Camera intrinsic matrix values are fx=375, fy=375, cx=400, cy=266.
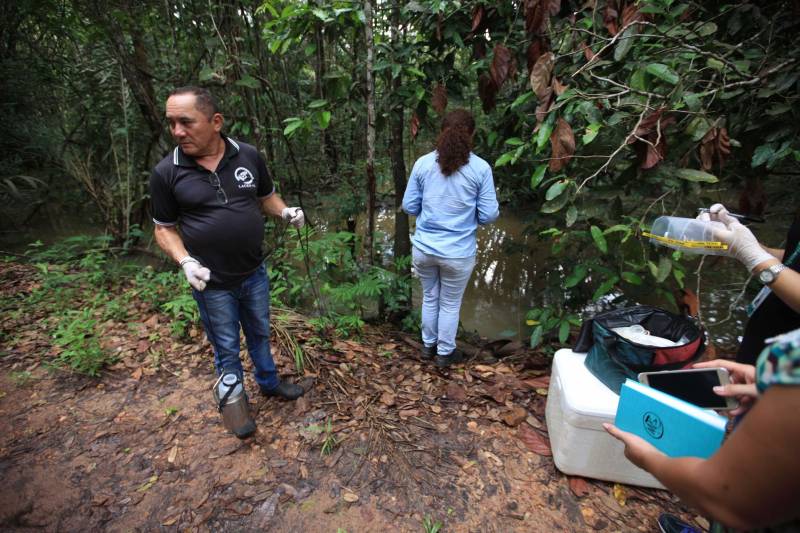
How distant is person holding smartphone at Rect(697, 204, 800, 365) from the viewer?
1.33m

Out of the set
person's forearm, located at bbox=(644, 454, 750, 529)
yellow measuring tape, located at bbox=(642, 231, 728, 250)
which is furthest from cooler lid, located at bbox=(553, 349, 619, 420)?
person's forearm, located at bbox=(644, 454, 750, 529)

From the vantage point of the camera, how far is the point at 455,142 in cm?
263

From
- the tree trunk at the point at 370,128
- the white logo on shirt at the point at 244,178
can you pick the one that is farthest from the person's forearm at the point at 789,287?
the tree trunk at the point at 370,128

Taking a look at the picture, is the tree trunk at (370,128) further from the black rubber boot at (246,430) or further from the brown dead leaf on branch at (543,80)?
the black rubber boot at (246,430)

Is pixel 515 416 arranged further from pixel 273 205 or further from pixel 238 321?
pixel 273 205

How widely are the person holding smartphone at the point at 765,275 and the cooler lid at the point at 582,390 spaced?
61 cm

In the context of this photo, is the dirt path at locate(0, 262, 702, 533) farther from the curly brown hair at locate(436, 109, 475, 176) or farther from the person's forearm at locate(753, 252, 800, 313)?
the curly brown hair at locate(436, 109, 475, 176)

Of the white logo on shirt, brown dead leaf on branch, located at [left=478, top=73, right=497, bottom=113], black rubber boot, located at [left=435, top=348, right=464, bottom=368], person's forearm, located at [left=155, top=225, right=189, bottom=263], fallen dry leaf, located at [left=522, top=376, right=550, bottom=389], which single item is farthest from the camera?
black rubber boot, located at [left=435, top=348, right=464, bottom=368]

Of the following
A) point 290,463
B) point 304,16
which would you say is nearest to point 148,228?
point 304,16

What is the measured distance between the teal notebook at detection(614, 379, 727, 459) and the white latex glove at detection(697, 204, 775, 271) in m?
0.79

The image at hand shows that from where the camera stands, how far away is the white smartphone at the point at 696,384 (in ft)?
4.34

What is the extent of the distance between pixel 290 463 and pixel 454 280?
167 centimetres

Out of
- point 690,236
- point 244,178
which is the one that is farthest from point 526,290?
point 244,178

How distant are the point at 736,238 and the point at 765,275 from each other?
252 millimetres
